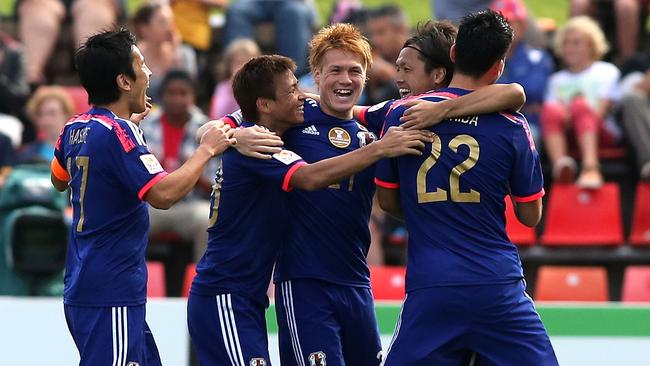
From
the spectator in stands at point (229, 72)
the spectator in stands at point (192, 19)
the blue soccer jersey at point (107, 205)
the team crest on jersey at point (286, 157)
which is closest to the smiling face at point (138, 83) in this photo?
the blue soccer jersey at point (107, 205)

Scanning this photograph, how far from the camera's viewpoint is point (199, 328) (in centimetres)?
616

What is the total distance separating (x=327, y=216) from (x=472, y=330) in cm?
102

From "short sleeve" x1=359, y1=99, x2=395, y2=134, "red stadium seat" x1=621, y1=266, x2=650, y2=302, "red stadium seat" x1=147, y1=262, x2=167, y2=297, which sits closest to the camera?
"short sleeve" x1=359, y1=99, x2=395, y2=134

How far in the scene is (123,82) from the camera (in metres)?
5.88

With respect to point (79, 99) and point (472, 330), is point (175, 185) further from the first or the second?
point (79, 99)

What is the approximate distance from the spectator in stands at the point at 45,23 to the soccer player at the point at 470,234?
6.98 m

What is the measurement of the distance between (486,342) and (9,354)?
11.6ft

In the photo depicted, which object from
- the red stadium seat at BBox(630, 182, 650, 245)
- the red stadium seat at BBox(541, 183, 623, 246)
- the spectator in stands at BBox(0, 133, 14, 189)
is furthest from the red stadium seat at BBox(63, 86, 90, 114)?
the red stadium seat at BBox(630, 182, 650, 245)

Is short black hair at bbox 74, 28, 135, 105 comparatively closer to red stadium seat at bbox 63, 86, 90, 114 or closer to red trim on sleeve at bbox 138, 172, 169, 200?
red trim on sleeve at bbox 138, 172, 169, 200

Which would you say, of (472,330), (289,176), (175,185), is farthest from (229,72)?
(472,330)

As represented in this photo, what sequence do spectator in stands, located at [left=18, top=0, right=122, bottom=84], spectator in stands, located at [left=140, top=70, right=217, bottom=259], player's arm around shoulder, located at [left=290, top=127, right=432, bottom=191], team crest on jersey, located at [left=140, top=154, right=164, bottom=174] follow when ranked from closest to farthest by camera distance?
player's arm around shoulder, located at [left=290, top=127, right=432, bottom=191] < team crest on jersey, located at [left=140, top=154, right=164, bottom=174] < spectator in stands, located at [left=140, top=70, right=217, bottom=259] < spectator in stands, located at [left=18, top=0, right=122, bottom=84]

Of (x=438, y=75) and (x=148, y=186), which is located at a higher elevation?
(x=438, y=75)

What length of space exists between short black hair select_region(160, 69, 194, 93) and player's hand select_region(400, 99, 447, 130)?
5.09m

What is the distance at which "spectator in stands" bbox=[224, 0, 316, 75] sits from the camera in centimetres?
1180
